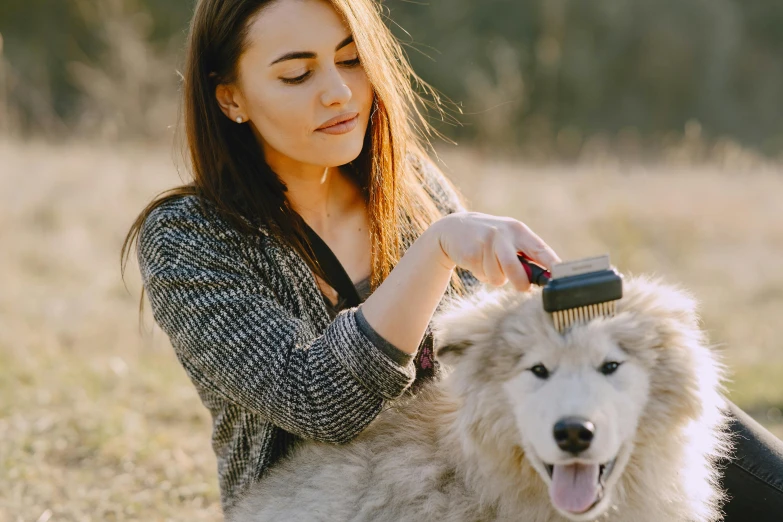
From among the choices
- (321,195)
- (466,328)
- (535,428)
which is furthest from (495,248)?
(321,195)

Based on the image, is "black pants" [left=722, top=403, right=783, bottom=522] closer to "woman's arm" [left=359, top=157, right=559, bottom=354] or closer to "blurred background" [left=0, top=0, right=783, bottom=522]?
"woman's arm" [left=359, top=157, right=559, bottom=354]

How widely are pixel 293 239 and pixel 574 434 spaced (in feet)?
3.69

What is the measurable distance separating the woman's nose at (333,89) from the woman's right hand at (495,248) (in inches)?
26.3

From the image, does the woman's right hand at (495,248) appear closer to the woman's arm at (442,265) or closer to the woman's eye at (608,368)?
the woman's arm at (442,265)

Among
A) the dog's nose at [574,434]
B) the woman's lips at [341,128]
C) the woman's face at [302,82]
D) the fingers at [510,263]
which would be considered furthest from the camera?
the woman's lips at [341,128]

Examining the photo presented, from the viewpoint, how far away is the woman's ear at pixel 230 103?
256 cm

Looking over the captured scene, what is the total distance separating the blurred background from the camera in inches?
147

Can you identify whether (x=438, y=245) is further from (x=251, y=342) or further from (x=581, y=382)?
(x=251, y=342)

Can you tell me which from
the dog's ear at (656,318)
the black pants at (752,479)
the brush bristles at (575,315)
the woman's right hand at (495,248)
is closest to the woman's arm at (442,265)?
the woman's right hand at (495,248)

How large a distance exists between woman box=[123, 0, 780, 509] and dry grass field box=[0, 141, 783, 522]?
1.07 metres

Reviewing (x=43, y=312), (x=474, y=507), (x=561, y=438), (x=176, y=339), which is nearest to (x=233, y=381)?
(x=176, y=339)

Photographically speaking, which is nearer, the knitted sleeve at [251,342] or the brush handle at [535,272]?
the brush handle at [535,272]

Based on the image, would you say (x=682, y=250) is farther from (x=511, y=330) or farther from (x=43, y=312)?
(x=511, y=330)

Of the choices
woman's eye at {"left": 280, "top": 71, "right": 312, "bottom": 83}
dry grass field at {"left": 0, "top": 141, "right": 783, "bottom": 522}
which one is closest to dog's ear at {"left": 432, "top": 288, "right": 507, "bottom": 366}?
woman's eye at {"left": 280, "top": 71, "right": 312, "bottom": 83}
